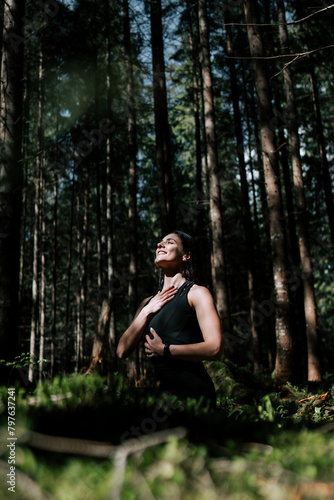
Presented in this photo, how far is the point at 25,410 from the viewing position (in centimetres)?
179

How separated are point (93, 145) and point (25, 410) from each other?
21.0 m

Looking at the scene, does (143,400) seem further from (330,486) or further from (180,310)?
(330,486)

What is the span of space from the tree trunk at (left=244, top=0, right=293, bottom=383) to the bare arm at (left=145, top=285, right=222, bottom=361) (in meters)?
5.87

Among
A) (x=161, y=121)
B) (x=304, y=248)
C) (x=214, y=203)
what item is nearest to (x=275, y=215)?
(x=214, y=203)

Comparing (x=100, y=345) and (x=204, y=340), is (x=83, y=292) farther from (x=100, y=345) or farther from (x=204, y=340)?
(x=204, y=340)

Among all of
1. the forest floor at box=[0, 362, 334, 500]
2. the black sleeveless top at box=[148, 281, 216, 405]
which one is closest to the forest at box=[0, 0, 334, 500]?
the forest floor at box=[0, 362, 334, 500]

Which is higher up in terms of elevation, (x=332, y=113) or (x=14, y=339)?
(x=332, y=113)

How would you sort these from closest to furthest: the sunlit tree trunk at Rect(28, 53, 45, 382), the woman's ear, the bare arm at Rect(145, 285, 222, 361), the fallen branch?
the fallen branch < the bare arm at Rect(145, 285, 222, 361) < the woman's ear < the sunlit tree trunk at Rect(28, 53, 45, 382)

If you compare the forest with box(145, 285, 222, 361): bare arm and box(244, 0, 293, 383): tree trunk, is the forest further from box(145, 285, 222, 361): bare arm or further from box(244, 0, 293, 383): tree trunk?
box(145, 285, 222, 361): bare arm

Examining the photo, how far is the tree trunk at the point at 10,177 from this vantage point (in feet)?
18.5

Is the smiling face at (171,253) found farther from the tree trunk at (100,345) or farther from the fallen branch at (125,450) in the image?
the tree trunk at (100,345)

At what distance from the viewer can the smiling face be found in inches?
137

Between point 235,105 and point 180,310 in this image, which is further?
point 235,105

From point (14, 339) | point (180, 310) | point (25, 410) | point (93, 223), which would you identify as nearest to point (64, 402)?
point (25, 410)
